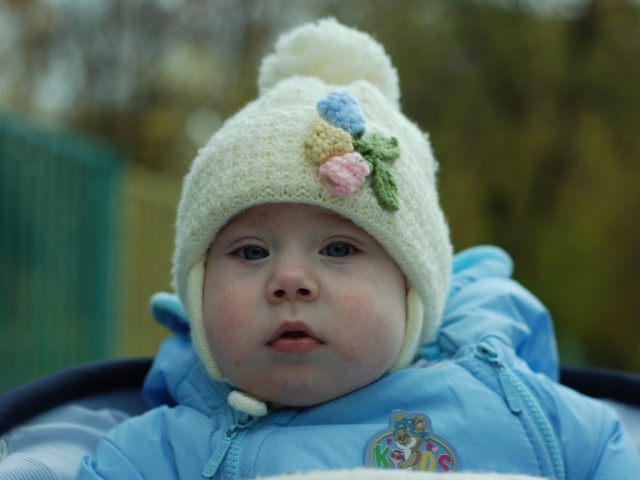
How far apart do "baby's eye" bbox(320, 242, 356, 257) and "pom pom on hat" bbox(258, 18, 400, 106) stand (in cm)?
50

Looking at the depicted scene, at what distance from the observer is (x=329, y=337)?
63.9 inches

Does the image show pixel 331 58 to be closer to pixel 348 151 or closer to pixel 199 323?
pixel 348 151

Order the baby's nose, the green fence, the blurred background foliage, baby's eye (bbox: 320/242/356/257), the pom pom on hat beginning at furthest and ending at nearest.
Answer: the blurred background foliage < the green fence < the pom pom on hat < baby's eye (bbox: 320/242/356/257) < the baby's nose

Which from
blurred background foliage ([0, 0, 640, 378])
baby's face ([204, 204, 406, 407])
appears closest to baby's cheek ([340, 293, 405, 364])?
baby's face ([204, 204, 406, 407])

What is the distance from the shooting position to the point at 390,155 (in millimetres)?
1726

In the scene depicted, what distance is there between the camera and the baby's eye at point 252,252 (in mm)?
1705

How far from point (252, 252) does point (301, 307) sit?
0.17m

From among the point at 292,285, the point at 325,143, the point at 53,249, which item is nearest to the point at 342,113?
the point at 325,143

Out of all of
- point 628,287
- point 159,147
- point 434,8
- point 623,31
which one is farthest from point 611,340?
point 159,147

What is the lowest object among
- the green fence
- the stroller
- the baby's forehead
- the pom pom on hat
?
the green fence

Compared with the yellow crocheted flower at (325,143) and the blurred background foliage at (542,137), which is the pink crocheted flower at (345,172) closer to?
the yellow crocheted flower at (325,143)

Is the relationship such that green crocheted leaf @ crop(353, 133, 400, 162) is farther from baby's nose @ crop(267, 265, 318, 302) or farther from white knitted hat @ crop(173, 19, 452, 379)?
baby's nose @ crop(267, 265, 318, 302)

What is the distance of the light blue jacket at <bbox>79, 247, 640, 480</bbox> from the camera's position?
1632 millimetres

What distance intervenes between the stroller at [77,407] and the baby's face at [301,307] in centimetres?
39
